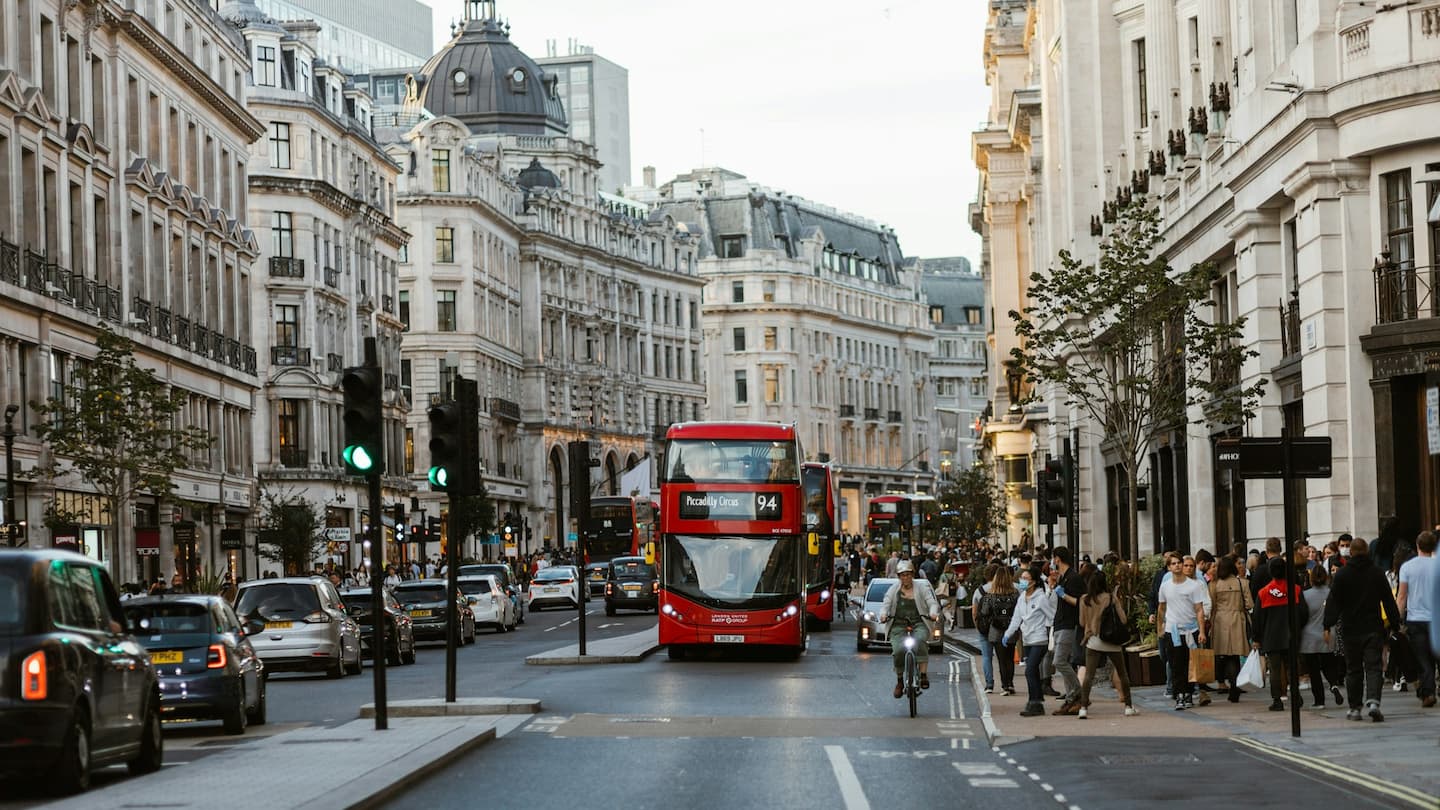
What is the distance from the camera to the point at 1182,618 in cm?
2497

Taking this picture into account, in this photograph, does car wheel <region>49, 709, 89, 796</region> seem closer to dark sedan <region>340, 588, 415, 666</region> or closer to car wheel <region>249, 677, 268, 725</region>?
car wheel <region>249, 677, 268, 725</region>

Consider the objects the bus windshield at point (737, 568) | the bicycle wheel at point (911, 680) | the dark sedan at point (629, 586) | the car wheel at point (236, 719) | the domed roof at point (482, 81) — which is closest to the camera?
the car wheel at point (236, 719)

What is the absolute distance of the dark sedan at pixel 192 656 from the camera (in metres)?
22.9

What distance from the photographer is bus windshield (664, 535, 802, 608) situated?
127 ft

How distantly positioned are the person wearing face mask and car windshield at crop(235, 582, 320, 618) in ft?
39.1

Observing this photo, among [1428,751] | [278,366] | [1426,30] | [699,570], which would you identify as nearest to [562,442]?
[278,366]

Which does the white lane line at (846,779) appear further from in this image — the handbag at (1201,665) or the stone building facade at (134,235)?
the stone building facade at (134,235)

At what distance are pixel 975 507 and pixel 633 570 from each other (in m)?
24.0

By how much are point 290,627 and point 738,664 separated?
7.66 m

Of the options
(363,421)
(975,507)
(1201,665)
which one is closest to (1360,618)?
(1201,665)

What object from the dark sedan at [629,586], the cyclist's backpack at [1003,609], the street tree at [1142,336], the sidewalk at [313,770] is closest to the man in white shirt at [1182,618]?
the cyclist's backpack at [1003,609]

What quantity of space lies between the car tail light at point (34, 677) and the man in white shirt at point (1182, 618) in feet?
42.7

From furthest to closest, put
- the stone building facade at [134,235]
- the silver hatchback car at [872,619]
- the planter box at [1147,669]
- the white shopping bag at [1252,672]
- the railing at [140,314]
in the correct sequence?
the railing at [140,314], the stone building facade at [134,235], the silver hatchback car at [872,619], the planter box at [1147,669], the white shopping bag at [1252,672]

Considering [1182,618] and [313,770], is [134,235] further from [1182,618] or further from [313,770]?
[313,770]
